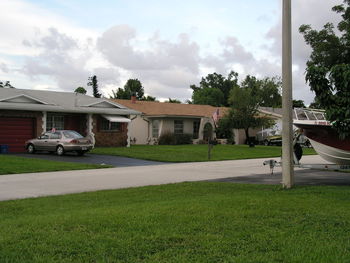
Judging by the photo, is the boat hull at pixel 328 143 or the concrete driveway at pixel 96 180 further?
the boat hull at pixel 328 143

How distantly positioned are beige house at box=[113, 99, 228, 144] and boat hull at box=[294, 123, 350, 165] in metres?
26.0

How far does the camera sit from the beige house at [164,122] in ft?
142

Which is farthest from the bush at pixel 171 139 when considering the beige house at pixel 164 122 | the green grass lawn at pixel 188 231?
the green grass lawn at pixel 188 231

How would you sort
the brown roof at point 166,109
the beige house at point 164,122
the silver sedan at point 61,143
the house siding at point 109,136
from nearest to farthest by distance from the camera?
the silver sedan at point 61,143 < the house siding at point 109,136 < the beige house at point 164,122 < the brown roof at point 166,109

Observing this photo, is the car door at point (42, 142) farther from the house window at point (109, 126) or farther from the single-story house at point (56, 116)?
the house window at point (109, 126)

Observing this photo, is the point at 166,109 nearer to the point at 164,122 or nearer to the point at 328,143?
the point at 164,122

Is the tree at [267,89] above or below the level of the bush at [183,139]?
above

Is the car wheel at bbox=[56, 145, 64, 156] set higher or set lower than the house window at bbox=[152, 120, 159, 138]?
lower

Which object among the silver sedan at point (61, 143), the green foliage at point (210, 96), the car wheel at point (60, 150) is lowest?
the car wheel at point (60, 150)

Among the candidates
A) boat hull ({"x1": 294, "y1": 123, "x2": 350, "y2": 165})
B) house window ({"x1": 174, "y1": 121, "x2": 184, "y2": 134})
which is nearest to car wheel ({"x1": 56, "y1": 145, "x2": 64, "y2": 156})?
boat hull ({"x1": 294, "y1": 123, "x2": 350, "y2": 165})

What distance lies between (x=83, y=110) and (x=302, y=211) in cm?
2699

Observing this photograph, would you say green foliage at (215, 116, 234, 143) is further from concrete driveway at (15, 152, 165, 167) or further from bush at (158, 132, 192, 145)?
concrete driveway at (15, 152, 165, 167)

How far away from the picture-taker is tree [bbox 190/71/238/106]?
304 ft

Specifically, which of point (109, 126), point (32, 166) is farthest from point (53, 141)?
point (109, 126)
